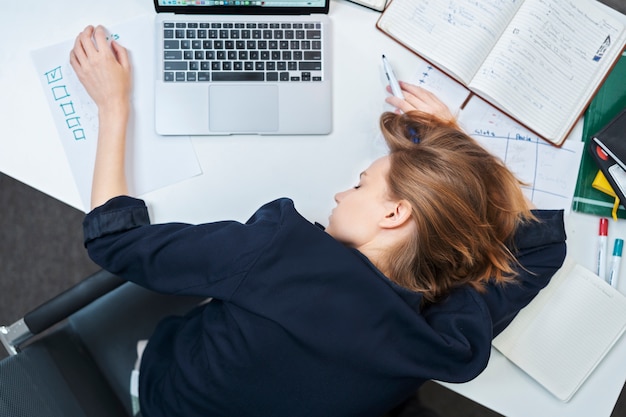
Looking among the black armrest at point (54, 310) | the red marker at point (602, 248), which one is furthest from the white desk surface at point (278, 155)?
the black armrest at point (54, 310)

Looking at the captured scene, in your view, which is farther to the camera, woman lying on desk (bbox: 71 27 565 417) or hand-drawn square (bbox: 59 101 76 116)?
hand-drawn square (bbox: 59 101 76 116)

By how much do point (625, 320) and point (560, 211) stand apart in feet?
0.67

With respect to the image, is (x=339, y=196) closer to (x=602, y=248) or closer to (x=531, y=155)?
(x=531, y=155)

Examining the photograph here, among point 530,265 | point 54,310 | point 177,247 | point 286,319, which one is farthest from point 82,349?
point 530,265

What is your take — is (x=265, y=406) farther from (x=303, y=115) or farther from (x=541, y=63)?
(x=541, y=63)

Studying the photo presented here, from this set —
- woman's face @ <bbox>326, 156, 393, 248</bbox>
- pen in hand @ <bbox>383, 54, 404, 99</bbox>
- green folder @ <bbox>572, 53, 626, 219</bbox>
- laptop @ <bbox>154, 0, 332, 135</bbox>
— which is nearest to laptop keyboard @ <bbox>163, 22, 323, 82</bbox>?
laptop @ <bbox>154, 0, 332, 135</bbox>

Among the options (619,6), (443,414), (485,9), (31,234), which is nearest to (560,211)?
(485,9)

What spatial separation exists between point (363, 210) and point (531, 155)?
33cm

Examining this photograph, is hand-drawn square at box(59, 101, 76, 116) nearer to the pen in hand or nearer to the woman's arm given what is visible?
the woman's arm

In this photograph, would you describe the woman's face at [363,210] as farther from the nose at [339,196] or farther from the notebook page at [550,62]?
the notebook page at [550,62]

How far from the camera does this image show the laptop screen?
87 cm

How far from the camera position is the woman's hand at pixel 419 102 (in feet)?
2.95

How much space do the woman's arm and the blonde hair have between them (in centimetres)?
41

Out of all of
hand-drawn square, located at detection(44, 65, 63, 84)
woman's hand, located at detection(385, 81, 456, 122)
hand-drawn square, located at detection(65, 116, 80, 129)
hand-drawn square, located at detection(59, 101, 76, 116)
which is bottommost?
woman's hand, located at detection(385, 81, 456, 122)
